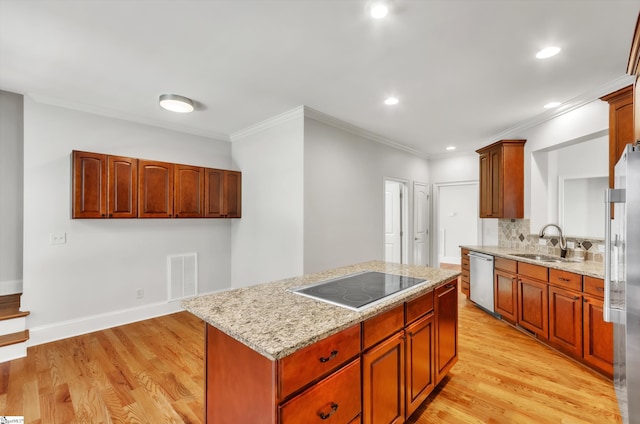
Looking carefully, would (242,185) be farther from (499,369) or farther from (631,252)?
(631,252)

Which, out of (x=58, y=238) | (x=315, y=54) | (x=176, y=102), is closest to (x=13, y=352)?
(x=58, y=238)

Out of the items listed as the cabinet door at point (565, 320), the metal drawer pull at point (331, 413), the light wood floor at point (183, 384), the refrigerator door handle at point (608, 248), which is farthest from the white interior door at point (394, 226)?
the metal drawer pull at point (331, 413)

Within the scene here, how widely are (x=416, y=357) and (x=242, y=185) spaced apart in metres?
3.50

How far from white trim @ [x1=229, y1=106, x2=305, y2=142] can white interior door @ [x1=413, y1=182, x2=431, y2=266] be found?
10.3 ft

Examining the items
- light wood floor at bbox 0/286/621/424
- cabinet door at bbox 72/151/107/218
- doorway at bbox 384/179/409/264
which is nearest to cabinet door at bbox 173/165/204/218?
cabinet door at bbox 72/151/107/218

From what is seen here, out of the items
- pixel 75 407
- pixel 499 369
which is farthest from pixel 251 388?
pixel 499 369

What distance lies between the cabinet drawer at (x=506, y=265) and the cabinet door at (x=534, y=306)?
0.15 metres

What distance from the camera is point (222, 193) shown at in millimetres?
4305

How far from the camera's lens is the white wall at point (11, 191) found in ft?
10.5

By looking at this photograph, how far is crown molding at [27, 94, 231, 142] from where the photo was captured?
3172mm

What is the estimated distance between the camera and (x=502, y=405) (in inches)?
82.7

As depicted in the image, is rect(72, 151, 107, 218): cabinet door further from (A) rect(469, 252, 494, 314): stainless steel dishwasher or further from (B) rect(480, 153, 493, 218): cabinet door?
(B) rect(480, 153, 493, 218): cabinet door

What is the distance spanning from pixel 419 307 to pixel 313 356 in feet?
3.28

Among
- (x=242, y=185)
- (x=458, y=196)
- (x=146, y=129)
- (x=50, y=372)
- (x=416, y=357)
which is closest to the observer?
(x=416, y=357)
